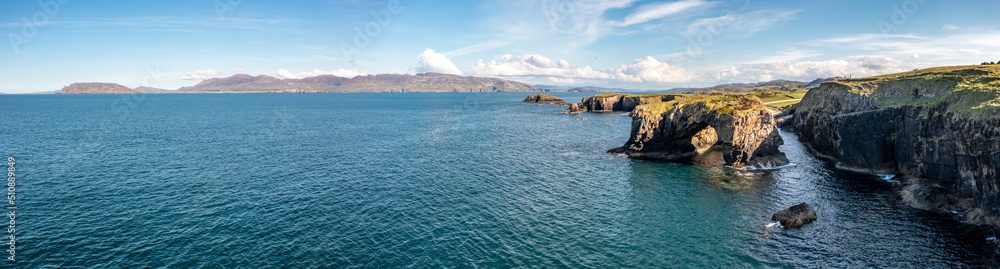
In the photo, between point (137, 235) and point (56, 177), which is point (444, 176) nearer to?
point (137, 235)

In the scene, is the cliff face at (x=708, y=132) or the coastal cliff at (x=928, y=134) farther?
the cliff face at (x=708, y=132)

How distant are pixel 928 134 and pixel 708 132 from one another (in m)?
32.2

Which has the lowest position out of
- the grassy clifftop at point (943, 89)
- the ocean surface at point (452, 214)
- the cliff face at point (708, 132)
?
the ocean surface at point (452, 214)

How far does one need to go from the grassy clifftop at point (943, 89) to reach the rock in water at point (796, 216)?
60.4ft

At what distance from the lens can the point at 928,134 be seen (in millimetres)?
48031

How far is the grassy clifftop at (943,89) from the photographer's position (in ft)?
140

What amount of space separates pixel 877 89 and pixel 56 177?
11230cm

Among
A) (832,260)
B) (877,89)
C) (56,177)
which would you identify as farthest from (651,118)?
(56,177)

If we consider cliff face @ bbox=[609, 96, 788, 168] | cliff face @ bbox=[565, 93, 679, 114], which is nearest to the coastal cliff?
cliff face @ bbox=[609, 96, 788, 168]

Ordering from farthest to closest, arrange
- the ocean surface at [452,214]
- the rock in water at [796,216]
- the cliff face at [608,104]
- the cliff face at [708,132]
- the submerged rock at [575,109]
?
the cliff face at [608,104], the submerged rock at [575,109], the cliff face at [708,132], the rock in water at [796,216], the ocean surface at [452,214]

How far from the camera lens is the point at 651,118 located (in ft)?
248
